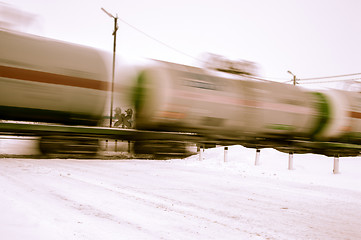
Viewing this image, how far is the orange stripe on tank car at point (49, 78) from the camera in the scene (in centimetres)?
294

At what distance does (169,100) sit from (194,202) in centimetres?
1267

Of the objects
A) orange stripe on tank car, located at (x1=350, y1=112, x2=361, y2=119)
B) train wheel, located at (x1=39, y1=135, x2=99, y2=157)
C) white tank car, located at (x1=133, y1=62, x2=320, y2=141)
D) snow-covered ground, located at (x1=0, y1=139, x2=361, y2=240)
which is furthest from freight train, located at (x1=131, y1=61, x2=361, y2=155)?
snow-covered ground, located at (x1=0, y1=139, x2=361, y2=240)

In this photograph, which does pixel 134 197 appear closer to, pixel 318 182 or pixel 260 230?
pixel 260 230

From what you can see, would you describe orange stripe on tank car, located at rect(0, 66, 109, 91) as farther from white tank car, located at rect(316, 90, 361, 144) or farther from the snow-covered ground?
the snow-covered ground

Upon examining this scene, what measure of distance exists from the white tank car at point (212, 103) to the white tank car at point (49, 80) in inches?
19.3

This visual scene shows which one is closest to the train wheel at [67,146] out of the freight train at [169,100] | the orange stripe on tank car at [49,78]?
the freight train at [169,100]

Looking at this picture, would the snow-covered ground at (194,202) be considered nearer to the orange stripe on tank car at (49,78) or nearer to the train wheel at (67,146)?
the train wheel at (67,146)

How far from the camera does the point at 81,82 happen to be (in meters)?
3.26

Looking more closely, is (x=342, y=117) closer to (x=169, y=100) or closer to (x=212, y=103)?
(x=212, y=103)

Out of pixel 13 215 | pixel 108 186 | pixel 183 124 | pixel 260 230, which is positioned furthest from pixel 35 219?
pixel 183 124

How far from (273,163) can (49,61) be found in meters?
19.6

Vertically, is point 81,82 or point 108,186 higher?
point 81,82

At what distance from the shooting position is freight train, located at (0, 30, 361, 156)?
9.96 ft

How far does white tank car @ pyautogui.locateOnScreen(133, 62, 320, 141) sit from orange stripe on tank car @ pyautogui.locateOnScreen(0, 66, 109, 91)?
1.39 feet
